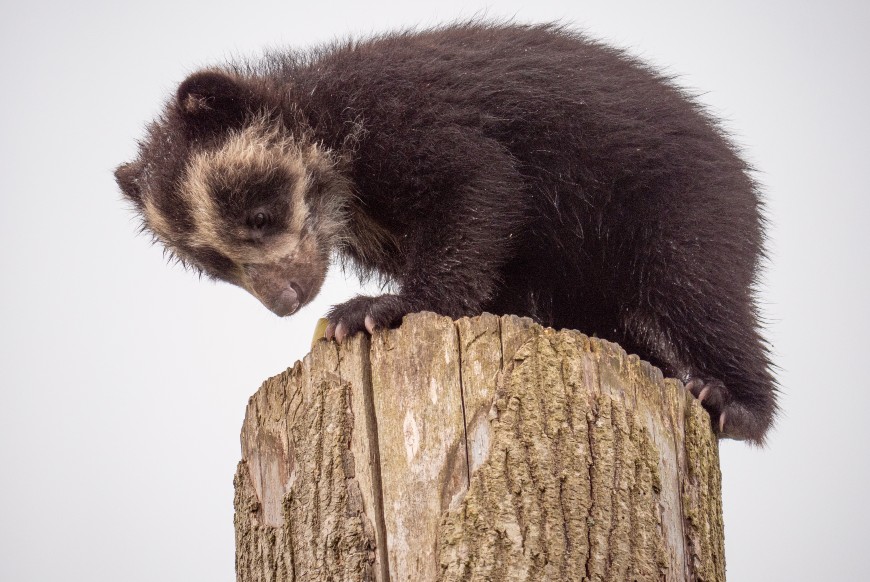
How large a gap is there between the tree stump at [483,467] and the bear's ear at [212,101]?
255cm

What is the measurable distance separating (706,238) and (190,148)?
3.78 metres

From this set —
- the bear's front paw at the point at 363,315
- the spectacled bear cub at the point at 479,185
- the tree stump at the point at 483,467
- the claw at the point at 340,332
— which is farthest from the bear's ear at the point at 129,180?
the tree stump at the point at 483,467

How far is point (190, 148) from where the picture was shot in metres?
7.25

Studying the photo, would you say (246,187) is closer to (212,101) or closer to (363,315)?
(212,101)

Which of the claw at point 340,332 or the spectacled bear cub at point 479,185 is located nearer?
the claw at point 340,332

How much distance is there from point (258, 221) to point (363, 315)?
1929 mm

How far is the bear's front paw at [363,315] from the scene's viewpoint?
5.56 meters

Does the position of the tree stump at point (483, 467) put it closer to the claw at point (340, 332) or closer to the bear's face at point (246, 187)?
the claw at point (340, 332)

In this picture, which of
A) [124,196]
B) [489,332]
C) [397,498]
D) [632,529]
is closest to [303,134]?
[124,196]

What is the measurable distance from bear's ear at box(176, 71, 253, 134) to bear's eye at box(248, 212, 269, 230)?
69cm

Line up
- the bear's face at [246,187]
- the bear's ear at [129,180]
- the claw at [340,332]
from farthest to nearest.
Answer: the bear's ear at [129,180], the bear's face at [246,187], the claw at [340,332]

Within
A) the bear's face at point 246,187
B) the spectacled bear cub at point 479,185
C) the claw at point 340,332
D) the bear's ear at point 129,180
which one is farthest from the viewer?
the bear's ear at point 129,180

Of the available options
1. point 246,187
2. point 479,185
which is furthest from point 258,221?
point 479,185

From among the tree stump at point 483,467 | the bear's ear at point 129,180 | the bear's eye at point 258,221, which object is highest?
the tree stump at point 483,467
